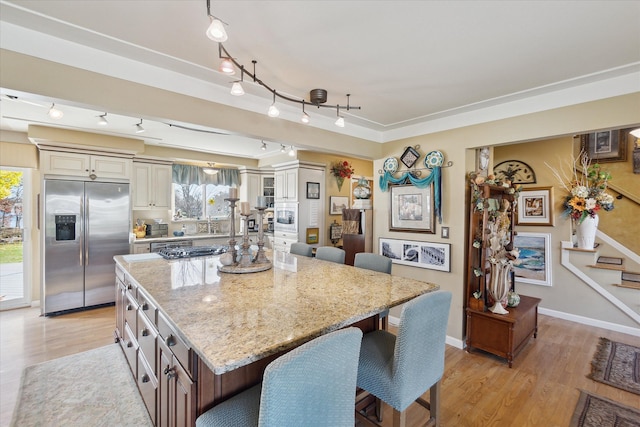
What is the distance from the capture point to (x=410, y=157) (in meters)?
3.65

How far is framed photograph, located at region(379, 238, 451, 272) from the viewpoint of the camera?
131 inches

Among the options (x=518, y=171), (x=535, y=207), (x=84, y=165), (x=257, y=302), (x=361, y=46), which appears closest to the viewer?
(x=257, y=302)

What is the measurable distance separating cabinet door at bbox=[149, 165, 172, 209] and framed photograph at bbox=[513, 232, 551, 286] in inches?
229

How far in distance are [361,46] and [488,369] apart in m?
3.10

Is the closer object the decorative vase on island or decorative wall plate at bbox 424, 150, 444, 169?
the decorative vase on island

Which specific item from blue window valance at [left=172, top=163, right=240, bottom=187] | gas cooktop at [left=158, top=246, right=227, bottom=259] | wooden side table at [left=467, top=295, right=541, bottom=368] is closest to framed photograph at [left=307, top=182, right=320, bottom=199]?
blue window valance at [left=172, top=163, right=240, bottom=187]

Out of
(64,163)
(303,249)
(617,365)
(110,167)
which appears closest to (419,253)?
(303,249)

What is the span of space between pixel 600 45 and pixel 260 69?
2326 mm

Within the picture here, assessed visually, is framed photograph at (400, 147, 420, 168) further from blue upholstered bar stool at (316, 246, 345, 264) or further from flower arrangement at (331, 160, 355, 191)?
flower arrangement at (331, 160, 355, 191)

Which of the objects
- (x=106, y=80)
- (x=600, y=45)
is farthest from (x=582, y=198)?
(x=106, y=80)

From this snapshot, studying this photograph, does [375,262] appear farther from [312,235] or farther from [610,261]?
[610,261]

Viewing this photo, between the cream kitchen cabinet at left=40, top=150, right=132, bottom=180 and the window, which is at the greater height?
the cream kitchen cabinet at left=40, top=150, right=132, bottom=180

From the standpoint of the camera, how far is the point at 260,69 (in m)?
2.21

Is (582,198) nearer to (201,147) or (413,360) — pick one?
(413,360)
